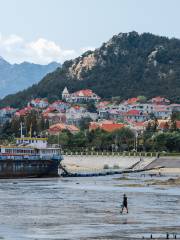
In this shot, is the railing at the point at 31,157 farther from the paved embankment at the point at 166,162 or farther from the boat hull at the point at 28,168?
the paved embankment at the point at 166,162

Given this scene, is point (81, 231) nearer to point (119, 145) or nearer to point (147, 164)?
point (147, 164)

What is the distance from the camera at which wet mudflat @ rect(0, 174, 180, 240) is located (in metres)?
54.6

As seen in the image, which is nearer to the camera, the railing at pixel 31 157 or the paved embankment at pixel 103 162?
the railing at pixel 31 157

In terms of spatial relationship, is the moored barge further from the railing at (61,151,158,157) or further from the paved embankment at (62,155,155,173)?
the railing at (61,151,158,157)

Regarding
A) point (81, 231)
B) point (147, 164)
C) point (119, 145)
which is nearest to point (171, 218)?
point (81, 231)

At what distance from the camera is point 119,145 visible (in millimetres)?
197125

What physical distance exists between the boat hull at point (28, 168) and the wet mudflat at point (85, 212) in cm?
2212

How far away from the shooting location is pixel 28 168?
421 feet

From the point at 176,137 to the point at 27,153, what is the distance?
197 ft

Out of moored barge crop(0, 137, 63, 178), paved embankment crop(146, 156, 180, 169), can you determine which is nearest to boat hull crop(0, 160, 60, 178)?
moored barge crop(0, 137, 63, 178)

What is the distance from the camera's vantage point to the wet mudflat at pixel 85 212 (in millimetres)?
54594

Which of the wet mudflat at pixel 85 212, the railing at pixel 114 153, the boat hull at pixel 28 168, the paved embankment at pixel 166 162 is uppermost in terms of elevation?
the railing at pixel 114 153

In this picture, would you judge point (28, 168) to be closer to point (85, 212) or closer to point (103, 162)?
point (103, 162)

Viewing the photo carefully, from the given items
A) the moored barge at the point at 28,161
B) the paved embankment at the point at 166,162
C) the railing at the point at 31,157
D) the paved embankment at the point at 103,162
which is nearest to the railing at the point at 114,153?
the paved embankment at the point at 103,162
